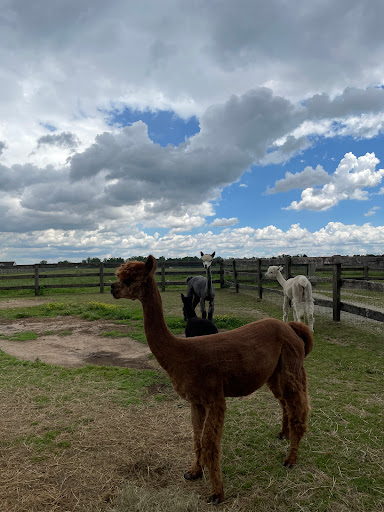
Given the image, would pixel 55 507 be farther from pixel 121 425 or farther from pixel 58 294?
pixel 58 294

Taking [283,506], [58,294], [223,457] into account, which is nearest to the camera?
[283,506]

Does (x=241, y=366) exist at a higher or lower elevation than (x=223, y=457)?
higher

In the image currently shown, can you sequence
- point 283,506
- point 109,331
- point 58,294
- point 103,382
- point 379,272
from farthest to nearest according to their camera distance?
point 379,272 < point 58,294 < point 109,331 < point 103,382 < point 283,506

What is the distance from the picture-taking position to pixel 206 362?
8.61 ft

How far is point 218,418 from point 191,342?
61 cm

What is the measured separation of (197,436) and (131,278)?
4.72 ft

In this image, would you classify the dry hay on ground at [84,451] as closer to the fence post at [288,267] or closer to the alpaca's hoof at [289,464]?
the alpaca's hoof at [289,464]

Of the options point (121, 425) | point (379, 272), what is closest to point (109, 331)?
point (121, 425)

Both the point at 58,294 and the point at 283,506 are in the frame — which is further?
the point at 58,294

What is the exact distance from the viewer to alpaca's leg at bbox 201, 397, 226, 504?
253 cm

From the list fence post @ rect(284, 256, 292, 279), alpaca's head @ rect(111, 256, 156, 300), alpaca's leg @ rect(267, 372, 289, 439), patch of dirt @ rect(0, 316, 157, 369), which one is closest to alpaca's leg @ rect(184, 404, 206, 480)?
alpaca's leg @ rect(267, 372, 289, 439)

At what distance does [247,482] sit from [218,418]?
2.17 ft

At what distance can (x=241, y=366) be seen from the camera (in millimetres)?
2668

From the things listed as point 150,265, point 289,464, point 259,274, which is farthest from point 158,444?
point 259,274
